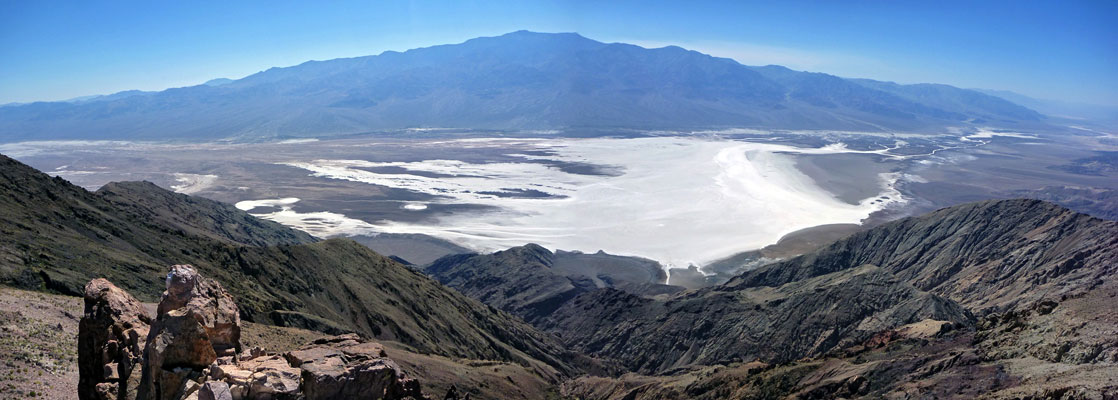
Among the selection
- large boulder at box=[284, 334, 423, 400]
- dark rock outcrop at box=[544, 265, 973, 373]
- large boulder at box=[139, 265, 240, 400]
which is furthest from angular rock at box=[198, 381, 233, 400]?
dark rock outcrop at box=[544, 265, 973, 373]

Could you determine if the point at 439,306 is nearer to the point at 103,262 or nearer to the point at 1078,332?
the point at 103,262

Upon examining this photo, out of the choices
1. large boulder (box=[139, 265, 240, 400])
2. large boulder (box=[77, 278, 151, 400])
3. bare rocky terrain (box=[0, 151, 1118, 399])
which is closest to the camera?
large boulder (box=[139, 265, 240, 400])

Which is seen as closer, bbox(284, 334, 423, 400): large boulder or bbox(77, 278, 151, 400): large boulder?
bbox(284, 334, 423, 400): large boulder

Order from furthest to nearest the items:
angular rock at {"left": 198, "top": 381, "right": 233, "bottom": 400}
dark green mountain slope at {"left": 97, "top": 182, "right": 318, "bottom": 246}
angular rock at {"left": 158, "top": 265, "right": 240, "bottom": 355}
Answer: dark green mountain slope at {"left": 97, "top": 182, "right": 318, "bottom": 246} < angular rock at {"left": 158, "top": 265, "right": 240, "bottom": 355} < angular rock at {"left": 198, "top": 381, "right": 233, "bottom": 400}

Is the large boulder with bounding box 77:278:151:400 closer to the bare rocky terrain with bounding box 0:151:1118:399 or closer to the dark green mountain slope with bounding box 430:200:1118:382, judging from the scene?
the bare rocky terrain with bounding box 0:151:1118:399

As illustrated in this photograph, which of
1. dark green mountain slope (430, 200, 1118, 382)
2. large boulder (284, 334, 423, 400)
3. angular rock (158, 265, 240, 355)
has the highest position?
angular rock (158, 265, 240, 355)

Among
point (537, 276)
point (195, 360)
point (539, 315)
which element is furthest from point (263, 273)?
point (537, 276)

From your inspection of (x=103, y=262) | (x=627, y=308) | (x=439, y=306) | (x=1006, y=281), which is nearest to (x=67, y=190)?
(x=103, y=262)

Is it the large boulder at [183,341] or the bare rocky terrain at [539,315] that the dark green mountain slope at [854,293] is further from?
the large boulder at [183,341]
